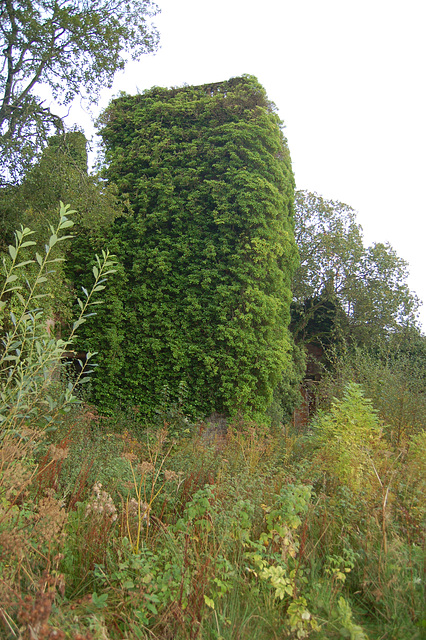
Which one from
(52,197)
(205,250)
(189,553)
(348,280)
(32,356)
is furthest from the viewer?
(348,280)

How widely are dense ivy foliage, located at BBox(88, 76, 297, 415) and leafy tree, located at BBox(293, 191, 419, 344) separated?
5955 millimetres

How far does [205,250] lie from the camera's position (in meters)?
9.34

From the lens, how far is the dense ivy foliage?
9.02 meters

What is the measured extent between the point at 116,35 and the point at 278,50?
2.94 meters

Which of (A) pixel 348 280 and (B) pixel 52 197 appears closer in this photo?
(B) pixel 52 197

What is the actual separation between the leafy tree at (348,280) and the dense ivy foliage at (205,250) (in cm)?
596

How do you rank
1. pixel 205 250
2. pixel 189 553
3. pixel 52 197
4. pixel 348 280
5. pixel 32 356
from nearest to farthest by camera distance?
pixel 189 553, pixel 32 356, pixel 52 197, pixel 205 250, pixel 348 280

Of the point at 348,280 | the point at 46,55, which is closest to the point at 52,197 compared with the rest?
the point at 46,55

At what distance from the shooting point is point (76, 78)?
8.10 m

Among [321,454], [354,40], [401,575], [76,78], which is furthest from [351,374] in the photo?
[76,78]

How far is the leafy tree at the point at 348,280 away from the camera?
1577 centimetres

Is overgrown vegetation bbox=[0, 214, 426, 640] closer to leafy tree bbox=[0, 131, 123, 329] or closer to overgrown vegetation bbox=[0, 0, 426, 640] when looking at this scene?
overgrown vegetation bbox=[0, 0, 426, 640]

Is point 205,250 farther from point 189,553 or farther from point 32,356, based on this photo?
point 189,553

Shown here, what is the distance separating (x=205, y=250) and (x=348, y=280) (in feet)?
27.7
